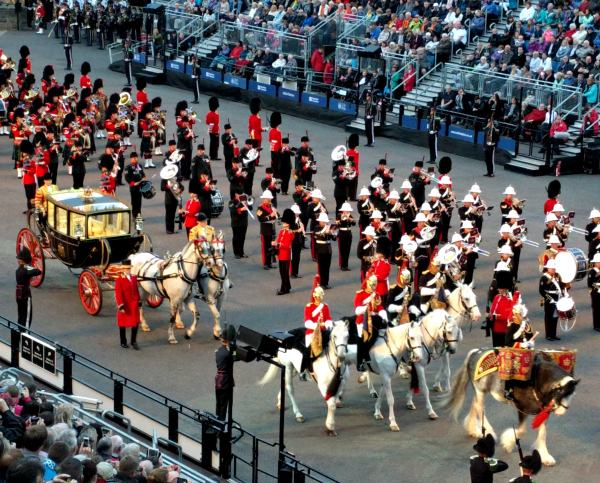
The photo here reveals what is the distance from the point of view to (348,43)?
35.5 metres

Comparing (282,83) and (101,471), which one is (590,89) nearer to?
(282,83)

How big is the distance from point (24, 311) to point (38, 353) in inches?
63.1

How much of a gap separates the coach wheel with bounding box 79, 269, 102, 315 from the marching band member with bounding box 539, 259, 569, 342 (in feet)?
22.5

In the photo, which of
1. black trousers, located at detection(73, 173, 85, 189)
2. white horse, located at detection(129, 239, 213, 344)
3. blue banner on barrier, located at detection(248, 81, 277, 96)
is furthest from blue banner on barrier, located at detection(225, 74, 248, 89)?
white horse, located at detection(129, 239, 213, 344)

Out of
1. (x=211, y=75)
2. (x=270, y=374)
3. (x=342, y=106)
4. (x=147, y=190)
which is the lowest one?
(x=211, y=75)

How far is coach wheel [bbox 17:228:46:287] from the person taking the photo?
20359 mm

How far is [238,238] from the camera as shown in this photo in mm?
22359

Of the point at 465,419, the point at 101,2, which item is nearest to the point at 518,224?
the point at 465,419

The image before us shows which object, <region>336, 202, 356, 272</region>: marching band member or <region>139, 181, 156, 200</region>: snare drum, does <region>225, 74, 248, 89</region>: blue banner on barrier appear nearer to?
<region>139, 181, 156, 200</region>: snare drum

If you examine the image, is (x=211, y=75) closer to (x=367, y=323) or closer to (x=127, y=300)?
(x=127, y=300)

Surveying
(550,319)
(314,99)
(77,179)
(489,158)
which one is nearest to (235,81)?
(314,99)

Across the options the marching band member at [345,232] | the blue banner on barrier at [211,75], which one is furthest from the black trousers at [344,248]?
the blue banner on barrier at [211,75]

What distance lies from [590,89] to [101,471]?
21.2m

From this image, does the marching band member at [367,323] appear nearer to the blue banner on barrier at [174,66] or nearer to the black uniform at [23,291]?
the black uniform at [23,291]
